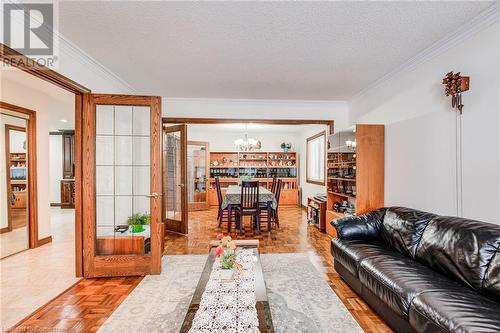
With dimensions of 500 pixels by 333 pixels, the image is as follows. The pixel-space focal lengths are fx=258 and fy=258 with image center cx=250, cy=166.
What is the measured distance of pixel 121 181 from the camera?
3.42 meters

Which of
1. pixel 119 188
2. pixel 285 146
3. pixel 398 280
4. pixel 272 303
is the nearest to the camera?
pixel 398 280

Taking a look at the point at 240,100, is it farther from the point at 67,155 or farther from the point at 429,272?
the point at 67,155

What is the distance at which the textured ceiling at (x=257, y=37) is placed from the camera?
2.12 metres

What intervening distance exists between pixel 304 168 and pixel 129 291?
638 centimetres

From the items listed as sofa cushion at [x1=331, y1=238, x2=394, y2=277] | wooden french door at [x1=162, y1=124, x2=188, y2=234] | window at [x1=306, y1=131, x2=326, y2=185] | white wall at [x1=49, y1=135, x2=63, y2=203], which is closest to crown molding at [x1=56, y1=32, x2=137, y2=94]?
wooden french door at [x1=162, y1=124, x2=188, y2=234]

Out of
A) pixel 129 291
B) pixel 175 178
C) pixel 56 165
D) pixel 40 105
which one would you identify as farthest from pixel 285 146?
pixel 56 165

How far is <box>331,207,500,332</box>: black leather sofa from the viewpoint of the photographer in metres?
1.58

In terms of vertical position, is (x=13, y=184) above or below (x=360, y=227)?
above

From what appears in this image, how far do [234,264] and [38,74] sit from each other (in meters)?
2.46

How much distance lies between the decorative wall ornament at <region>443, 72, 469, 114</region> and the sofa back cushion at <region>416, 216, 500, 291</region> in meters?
1.15

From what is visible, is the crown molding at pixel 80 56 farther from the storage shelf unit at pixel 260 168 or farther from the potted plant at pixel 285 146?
the potted plant at pixel 285 146

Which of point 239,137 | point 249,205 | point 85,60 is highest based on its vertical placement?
point 85,60

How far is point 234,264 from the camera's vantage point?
6.80ft

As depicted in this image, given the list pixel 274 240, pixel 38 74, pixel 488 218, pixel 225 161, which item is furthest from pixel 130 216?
pixel 225 161
